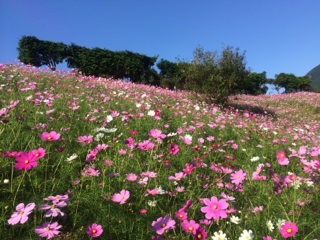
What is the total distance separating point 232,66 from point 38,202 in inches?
501

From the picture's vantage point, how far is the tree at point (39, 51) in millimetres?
23408

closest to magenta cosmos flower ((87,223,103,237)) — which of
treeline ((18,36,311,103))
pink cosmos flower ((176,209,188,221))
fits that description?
pink cosmos flower ((176,209,188,221))

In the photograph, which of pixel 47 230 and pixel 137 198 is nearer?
pixel 47 230

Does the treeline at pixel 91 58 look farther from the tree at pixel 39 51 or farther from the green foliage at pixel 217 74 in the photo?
the green foliage at pixel 217 74

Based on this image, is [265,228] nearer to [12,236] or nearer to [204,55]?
[12,236]

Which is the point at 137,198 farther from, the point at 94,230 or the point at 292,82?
the point at 292,82

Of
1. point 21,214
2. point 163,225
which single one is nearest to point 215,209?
point 163,225

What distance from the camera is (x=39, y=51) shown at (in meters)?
24.3

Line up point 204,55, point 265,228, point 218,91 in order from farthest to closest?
point 204,55 → point 218,91 → point 265,228

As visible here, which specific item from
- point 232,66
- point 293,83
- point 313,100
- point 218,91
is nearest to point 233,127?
point 218,91

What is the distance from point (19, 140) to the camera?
114 inches

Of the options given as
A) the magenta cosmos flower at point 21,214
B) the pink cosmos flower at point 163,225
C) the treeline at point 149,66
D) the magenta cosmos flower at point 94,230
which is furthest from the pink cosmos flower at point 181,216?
the treeline at point 149,66

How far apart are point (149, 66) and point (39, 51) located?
923 centimetres

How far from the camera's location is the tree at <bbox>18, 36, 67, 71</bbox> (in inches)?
922
